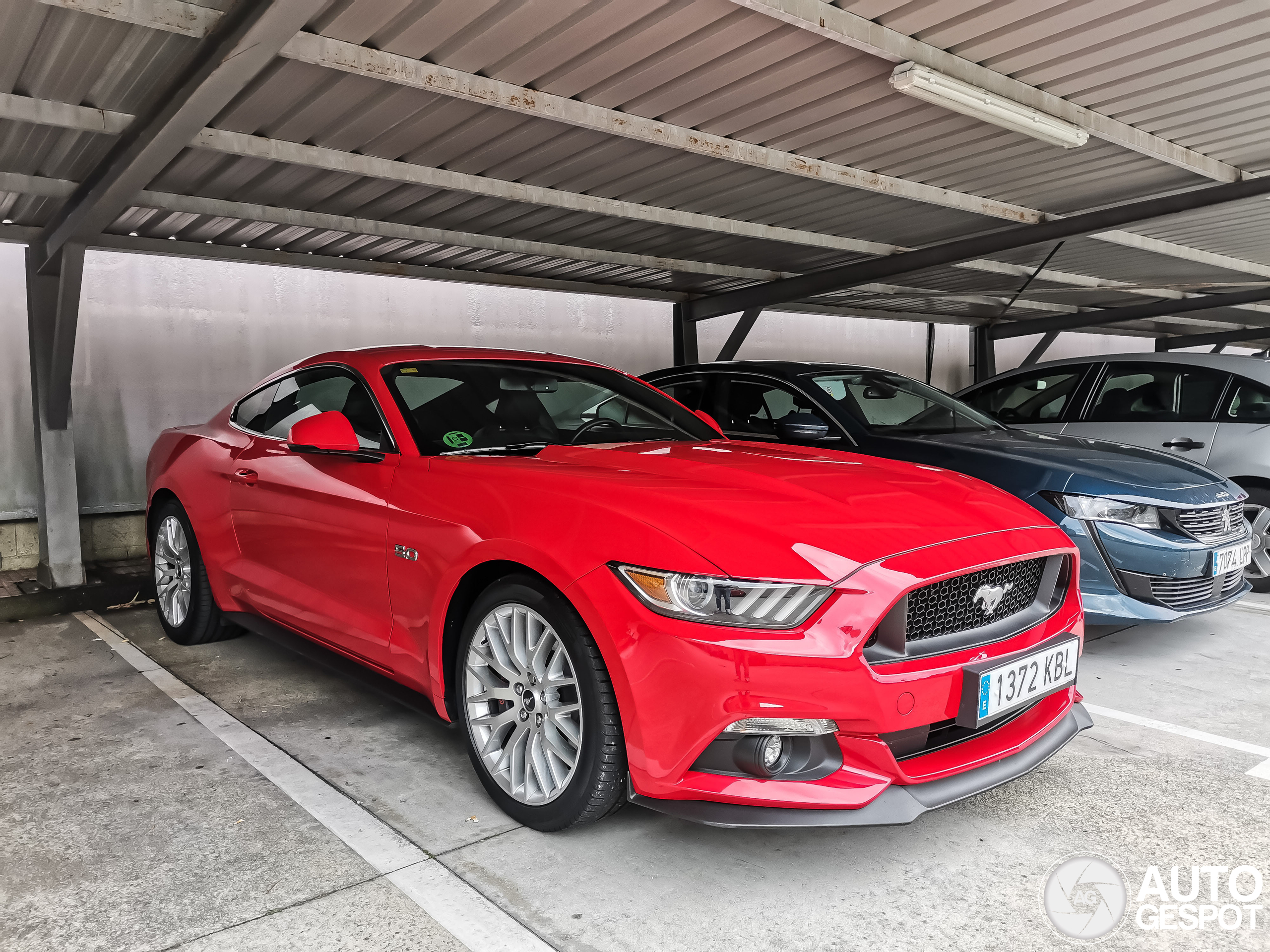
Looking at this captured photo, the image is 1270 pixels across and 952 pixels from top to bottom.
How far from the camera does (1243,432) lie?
5723mm

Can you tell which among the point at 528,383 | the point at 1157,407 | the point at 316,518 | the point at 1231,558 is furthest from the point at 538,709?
the point at 1157,407

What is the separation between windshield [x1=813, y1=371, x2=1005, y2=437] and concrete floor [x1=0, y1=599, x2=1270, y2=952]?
1919 mm

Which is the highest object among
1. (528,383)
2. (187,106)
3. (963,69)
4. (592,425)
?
(963,69)

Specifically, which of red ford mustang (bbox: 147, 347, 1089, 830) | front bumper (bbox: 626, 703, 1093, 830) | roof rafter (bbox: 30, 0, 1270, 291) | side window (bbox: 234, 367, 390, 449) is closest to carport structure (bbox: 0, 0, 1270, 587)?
roof rafter (bbox: 30, 0, 1270, 291)

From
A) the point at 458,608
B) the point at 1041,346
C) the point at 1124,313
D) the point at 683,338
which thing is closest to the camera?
the point at 458,608

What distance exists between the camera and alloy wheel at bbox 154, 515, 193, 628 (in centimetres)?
445

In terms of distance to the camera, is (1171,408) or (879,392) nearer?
(879,392)

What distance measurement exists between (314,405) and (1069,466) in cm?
345

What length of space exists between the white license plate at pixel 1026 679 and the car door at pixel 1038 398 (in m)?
4.07

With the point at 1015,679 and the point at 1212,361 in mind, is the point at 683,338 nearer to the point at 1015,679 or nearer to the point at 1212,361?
the point at 1212,361

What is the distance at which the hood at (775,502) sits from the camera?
216 centimetres

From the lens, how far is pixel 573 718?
2381mm

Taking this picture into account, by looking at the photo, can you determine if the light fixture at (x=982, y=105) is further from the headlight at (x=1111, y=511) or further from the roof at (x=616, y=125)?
the headlight at (x=1111, y=511)

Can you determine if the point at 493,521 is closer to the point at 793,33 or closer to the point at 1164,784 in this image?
the point at 1164,784
